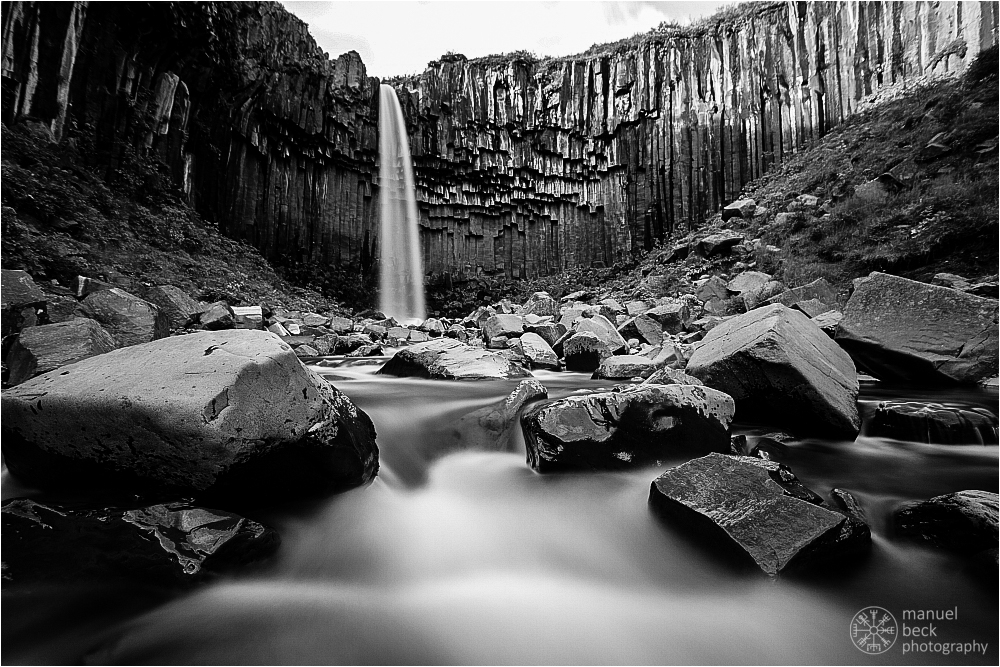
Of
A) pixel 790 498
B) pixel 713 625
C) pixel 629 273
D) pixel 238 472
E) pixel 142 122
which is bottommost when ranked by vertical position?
pixel 713 625

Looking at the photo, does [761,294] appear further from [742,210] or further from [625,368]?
[742,210]

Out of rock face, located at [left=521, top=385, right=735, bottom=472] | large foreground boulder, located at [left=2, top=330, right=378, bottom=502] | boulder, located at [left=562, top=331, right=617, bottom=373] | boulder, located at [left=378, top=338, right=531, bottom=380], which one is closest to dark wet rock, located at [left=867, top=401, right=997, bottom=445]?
rock face, located at [left=521, top=385, right=735, bottom=472]

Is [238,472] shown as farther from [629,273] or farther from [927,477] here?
[629,273]

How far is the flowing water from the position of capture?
57.1 inches

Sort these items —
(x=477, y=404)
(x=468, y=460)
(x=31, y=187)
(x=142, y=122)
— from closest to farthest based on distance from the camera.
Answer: (x=468, y=460) → (x=477, y=404) → (x=31, y=187) → (x=142, y=122)

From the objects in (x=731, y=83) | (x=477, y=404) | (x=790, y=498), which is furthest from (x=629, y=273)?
(x=790, y=498)

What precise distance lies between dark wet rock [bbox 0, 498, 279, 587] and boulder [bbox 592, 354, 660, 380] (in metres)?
4.18

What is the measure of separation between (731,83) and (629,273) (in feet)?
33.7

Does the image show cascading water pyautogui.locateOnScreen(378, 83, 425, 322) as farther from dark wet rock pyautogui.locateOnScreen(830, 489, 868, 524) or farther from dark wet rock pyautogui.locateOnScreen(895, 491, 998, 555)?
dark wet rock pyautogui.locateOnScreen(895, 491, 998, 555)

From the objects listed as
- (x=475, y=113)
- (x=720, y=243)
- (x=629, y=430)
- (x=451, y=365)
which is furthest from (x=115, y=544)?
(x=475, y=113)

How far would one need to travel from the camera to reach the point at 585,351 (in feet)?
21.9

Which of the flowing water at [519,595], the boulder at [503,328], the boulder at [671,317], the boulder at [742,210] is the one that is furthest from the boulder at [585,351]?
the boulder at [742,210]

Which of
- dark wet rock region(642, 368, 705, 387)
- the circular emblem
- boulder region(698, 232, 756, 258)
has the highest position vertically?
boulder region(698, 232, 756, 258)

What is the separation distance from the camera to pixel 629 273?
2073 centimetres
